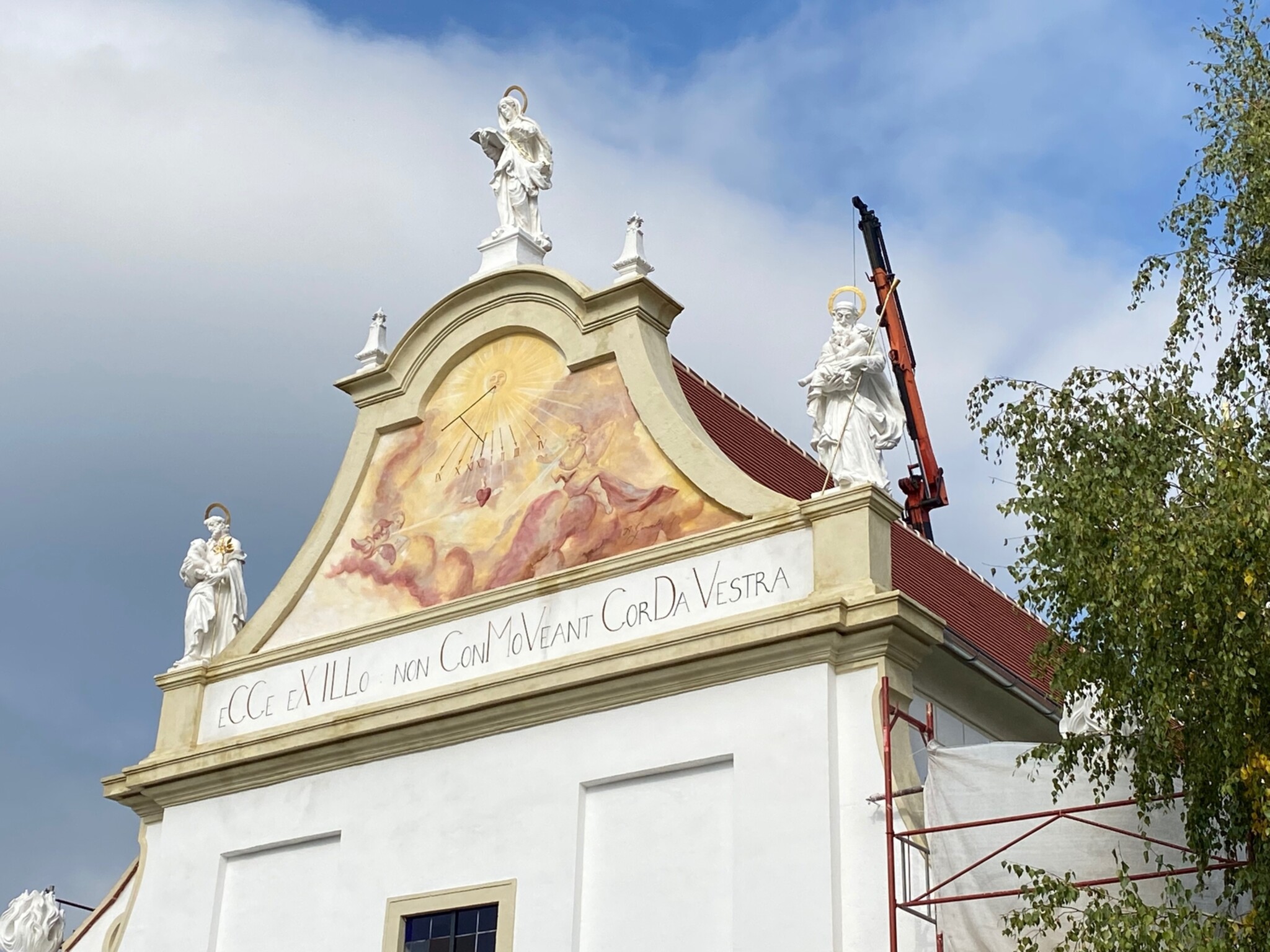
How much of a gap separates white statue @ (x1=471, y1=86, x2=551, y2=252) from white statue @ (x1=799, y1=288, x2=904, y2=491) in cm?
446

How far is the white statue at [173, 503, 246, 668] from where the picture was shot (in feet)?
65.6

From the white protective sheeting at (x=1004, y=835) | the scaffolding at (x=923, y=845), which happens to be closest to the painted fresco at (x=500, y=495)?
the scaffolding at (x=923, y=845)

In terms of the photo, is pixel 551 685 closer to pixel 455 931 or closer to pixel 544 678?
pixel 544 678

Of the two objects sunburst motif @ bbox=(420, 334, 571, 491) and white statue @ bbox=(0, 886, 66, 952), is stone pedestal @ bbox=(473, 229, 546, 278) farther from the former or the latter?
white statue @ bbox=(0, 886, 66, 952)

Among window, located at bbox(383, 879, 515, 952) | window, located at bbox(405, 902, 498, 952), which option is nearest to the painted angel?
window, located at bbox(383, 879, 515, 952)

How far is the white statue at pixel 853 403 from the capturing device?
16.1m

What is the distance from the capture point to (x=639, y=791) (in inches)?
620

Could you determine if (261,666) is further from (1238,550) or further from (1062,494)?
(1238,550)

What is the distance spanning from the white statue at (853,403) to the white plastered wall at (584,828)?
78.7 inches

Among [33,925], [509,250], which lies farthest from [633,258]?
[33,925]

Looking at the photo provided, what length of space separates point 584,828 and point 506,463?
4.11m

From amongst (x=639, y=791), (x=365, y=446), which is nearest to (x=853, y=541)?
(x=639, y=791)

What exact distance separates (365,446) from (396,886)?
5.02 m

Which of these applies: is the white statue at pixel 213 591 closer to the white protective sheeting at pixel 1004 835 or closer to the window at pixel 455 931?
the window at pixel 455 931
